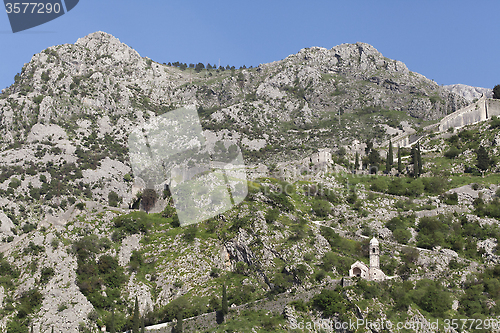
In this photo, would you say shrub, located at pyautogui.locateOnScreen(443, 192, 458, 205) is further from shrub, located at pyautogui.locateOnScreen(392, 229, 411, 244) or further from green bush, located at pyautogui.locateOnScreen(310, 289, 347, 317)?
green bush, located at pyautogui.locateOnScreen(310, 289, 347, 317)

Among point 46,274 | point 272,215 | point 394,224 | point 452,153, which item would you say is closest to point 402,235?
point 394,224

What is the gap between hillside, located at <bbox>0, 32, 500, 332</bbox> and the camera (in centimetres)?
5100

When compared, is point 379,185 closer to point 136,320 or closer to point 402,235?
point 402,235

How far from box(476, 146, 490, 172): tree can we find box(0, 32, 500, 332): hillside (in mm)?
955

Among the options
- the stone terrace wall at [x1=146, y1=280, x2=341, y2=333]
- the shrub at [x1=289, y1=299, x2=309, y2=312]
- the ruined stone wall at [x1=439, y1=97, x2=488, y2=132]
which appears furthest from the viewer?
the ruined stone wall at [x1=439, y1=97, x2=488, y2=132]

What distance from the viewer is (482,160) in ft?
257

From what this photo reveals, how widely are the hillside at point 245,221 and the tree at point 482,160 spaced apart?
96 centimetres

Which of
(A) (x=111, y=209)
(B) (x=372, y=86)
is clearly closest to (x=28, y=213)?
(A) (x=111, y=209)

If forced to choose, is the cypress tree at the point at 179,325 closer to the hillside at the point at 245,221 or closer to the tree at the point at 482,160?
the hillside at the point at 245,221

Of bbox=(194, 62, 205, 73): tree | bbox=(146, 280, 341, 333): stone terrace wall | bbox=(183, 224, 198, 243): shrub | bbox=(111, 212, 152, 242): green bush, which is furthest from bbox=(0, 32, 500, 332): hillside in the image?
bbox=(194, 62, 205, 73): tree

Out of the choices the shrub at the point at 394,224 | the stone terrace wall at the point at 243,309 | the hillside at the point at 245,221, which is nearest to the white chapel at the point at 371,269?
the hillside at the point at 245,221

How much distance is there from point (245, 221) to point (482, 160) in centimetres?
3934

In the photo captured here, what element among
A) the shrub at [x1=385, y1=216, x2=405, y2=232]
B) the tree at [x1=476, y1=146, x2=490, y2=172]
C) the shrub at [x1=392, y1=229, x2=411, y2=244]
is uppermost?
the tree at [x1=476, y1=146, x2=490, y2=172]

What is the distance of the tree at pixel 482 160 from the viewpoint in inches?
3066
